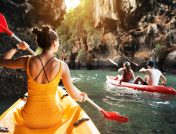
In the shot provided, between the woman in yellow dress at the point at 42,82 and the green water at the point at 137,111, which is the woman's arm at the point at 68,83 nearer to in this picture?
the woman in yellow dress at the point at 42,82

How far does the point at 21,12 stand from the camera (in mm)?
14719

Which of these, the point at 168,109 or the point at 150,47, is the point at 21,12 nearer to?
the point at 168,109

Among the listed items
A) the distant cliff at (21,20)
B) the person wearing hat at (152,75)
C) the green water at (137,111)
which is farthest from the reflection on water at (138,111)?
the distant cliff at (21,20)

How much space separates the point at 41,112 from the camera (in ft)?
11.1

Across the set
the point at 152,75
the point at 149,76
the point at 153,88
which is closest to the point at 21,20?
the point at 149,76

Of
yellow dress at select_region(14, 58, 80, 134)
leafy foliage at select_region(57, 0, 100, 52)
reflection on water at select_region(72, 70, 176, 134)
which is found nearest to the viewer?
yellow dress at select_region(14, 58, 80, 134)

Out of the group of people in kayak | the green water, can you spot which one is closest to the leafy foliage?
the group of people in kayak

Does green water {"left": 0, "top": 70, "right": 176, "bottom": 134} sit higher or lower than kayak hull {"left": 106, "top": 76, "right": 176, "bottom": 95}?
lower

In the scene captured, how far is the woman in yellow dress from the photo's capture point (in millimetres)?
3342

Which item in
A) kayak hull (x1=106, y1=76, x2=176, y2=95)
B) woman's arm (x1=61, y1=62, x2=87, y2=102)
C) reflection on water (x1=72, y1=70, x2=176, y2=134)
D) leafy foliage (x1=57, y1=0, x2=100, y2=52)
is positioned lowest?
reflection on water (x1=72, y1=70, x2=176, y2=134)

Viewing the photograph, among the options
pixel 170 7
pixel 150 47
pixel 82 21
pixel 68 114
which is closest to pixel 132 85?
pixel 68 114

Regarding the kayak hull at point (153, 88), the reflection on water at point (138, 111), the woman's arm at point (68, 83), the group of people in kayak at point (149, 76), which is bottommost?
the reflection on water at point (138, 111)

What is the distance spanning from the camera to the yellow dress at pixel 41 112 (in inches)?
131

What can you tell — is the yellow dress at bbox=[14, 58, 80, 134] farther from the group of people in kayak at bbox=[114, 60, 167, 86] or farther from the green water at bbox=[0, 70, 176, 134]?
the group of people in kayak at bbox=[114, 60, 167, 86]
